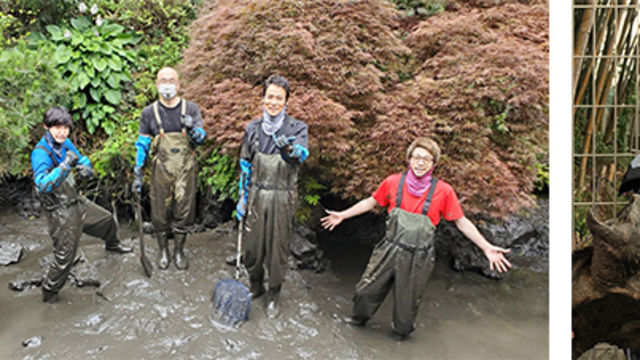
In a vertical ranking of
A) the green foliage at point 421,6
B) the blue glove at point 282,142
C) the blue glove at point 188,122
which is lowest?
the blue glove at point 282,142

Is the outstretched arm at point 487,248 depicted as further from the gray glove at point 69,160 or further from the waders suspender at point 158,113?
the gray glove at point 69,160

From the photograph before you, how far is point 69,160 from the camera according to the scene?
10.7 feet

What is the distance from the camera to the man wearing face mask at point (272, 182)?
322 cm

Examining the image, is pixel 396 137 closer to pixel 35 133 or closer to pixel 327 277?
pixel 327 277

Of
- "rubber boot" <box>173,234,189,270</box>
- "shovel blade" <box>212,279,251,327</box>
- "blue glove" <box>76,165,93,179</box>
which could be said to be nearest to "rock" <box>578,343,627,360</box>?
"shovel blade" <box>212,279,251,327</box>

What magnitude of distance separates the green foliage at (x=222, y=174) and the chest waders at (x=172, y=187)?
770mm

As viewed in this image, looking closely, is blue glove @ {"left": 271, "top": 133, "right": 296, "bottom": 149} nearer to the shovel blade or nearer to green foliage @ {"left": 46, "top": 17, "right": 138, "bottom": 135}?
the shovel blade

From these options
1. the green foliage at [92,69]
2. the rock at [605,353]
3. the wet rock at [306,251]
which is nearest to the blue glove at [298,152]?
the wet rock at [306,251]

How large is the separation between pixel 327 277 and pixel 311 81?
175 centimetres

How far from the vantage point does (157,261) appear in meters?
3.78

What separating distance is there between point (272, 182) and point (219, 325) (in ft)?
3.41

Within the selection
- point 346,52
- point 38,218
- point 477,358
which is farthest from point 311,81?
point 38,218

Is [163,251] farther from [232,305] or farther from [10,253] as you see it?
[10,253]

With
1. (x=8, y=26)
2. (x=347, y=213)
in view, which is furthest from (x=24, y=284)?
(x=8, y=26)
